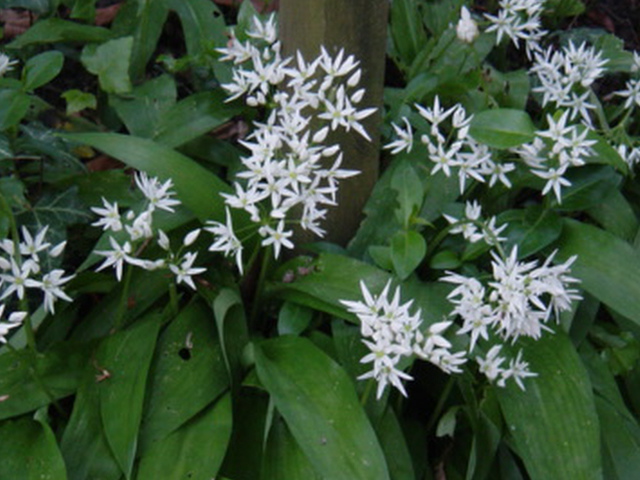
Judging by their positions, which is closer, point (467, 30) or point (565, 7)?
point (467, 30)

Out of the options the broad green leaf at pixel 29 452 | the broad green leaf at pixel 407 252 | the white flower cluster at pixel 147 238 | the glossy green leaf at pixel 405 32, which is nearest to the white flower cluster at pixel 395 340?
the broad green leaf at pixel 407 252

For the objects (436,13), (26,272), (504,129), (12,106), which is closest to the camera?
(26,272)

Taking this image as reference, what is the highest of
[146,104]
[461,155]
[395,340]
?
[461,155]

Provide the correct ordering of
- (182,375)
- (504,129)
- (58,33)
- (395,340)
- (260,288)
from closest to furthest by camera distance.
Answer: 1. (395,340)
2. (182,375)
3. (504,129)
4. (260,288)
5. (58,33)

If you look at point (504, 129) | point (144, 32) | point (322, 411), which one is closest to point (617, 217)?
point (504, 129)

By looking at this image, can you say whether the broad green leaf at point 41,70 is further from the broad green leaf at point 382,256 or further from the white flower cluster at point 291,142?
the broad green leaf at point 382,256

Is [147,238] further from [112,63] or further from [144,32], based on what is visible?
[144,32]
